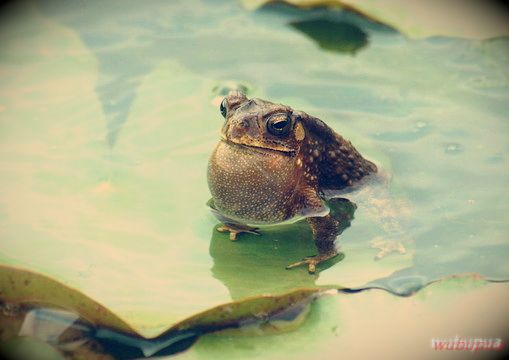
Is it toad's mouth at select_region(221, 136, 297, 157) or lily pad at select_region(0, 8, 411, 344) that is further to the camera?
toad's mouth at select_region(221, 136, 297, 157)

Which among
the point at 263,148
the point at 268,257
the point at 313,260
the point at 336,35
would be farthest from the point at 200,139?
the point at 336,35

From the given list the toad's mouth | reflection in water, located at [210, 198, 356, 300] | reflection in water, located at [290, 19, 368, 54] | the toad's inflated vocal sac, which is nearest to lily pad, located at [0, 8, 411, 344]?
reflection in water, located at [210, 198, 356, 300]

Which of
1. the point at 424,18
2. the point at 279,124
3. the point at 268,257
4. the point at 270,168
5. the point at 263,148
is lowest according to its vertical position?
the point at 268,257

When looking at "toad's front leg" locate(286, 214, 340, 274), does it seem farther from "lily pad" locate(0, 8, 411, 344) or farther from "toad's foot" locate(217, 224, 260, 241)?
"toad's foot" locate(217, 224, 260, 241)

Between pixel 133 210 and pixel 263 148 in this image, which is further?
pixel 133 210

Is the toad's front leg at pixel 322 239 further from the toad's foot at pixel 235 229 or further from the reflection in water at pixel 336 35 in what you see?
the reflection in water at pixel 336 35

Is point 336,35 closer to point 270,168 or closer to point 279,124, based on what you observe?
point 279,124

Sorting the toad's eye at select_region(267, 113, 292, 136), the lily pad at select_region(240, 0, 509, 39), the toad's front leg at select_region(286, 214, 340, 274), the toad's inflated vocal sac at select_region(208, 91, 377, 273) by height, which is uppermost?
the lily pad at select_region(240, 0, 509, 39)
